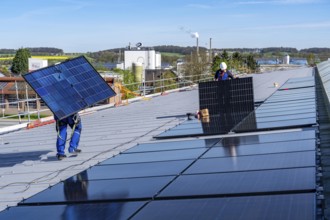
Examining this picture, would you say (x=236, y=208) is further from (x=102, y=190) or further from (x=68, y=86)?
(x=68, y=86)

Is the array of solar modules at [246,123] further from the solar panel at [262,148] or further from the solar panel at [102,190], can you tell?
the solar panel at [102,190]

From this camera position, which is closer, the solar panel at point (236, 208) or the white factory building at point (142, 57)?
the solar panel at point (236, 208)

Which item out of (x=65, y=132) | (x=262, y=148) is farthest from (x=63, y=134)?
(x=262, y=148)

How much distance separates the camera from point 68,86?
31.3ft

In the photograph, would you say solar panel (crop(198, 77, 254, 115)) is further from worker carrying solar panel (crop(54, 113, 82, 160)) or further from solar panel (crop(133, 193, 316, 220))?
solar panel (crop(133, 193, 316, 220))

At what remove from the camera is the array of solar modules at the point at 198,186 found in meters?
4.39

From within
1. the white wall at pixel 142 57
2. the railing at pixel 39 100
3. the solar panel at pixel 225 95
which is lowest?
the railing at pixel 39 100

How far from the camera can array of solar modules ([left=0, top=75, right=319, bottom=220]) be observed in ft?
14.4

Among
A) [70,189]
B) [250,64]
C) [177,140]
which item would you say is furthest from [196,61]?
[70,189]

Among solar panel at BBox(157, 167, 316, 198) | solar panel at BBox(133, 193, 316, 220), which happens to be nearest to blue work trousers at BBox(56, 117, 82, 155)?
solar panel at BBox(157, 167, 316, 198)

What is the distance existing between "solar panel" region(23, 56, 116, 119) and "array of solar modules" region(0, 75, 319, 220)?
152 centimetres

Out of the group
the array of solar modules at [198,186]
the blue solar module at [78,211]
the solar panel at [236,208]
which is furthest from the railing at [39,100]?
the solar panel at [236,208]

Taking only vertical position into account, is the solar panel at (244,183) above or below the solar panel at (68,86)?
below

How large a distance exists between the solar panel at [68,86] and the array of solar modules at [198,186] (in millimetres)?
1516
